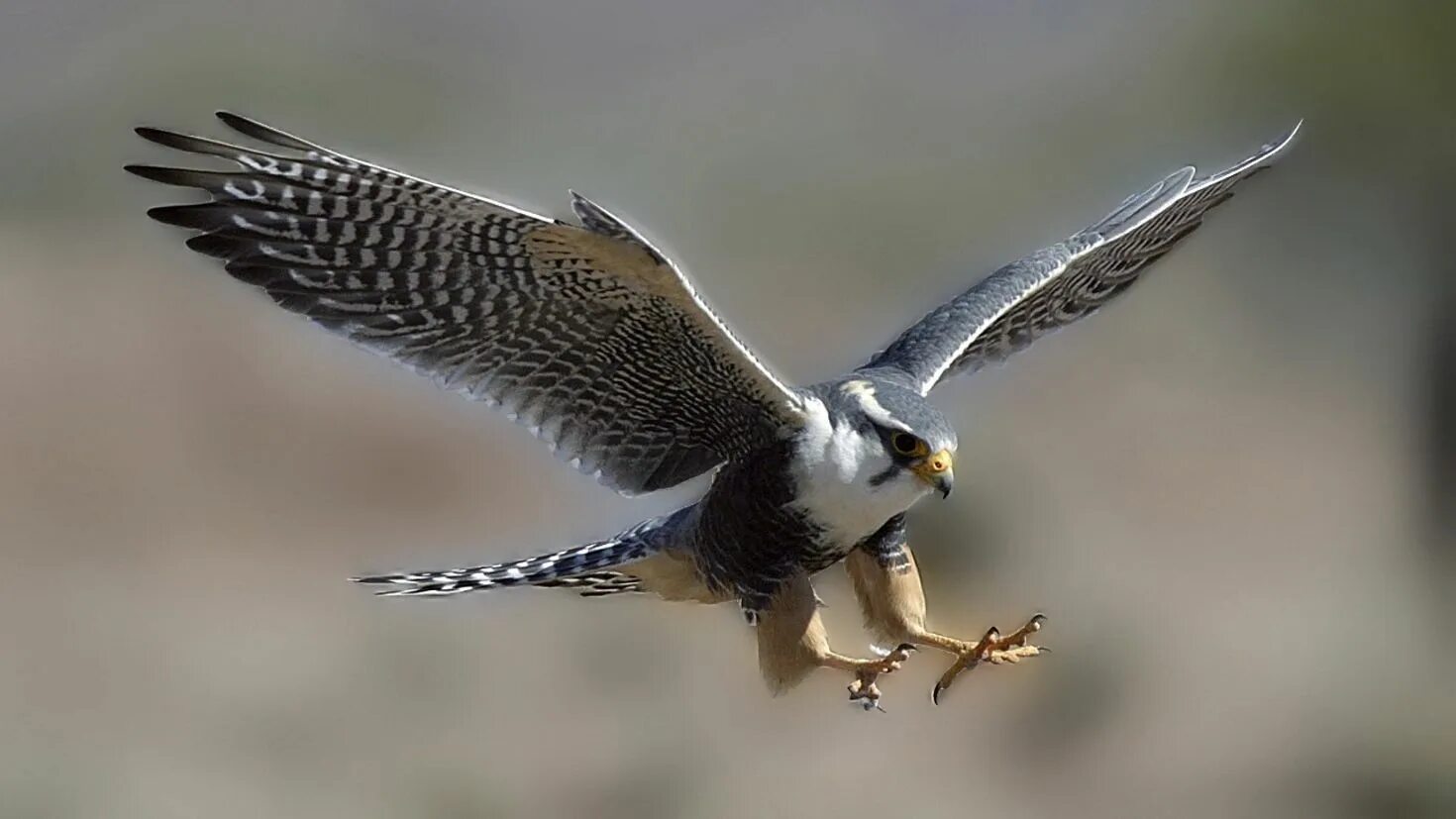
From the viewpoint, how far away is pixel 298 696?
8867 millimetres

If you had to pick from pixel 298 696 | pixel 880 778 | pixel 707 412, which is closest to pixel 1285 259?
pixel 880 778

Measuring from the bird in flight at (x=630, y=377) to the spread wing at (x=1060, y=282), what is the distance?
0.04ft

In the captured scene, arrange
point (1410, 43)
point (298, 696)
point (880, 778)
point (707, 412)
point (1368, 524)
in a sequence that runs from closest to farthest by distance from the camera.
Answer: point (707, 412)
point (880, 778)
point (298, 696)
point (1368, 524)
point (1410, 43)

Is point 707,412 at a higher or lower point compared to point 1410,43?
lower

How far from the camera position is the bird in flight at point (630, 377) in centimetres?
265

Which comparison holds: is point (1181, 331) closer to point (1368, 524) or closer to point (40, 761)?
point (1368, 524)

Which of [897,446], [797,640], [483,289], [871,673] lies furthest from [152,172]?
[871,673]

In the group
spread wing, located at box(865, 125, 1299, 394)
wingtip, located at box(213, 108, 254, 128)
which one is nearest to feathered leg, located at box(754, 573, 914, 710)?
spread wing, located at box(865, 125, 1299, 394)

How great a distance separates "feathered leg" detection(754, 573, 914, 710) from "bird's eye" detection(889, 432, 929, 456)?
1.21 ft

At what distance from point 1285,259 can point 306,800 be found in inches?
337

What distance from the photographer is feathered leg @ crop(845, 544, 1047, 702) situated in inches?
116

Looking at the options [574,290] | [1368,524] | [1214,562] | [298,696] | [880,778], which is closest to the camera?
[574,290]

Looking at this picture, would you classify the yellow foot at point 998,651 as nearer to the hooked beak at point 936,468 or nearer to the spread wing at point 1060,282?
the hooked beak at point 936,468

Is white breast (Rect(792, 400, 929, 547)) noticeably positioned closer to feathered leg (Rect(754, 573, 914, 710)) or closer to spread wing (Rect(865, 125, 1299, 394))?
feathered leg (Rect(754, 573, 914, 710))
